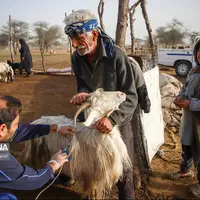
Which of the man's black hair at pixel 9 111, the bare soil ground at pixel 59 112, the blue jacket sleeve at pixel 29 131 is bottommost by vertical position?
the bare soil ground at pixel 59 112

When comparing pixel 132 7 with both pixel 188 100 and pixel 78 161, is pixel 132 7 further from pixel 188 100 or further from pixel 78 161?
pixel 78 161

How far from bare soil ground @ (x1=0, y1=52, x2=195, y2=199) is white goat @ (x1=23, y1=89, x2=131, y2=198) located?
618mm

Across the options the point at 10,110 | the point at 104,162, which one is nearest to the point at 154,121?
the point at 104,162

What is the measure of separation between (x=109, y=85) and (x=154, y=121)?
55.1 inches

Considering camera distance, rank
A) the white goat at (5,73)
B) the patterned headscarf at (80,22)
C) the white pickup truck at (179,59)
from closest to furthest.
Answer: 1. the patterned headscarf at (80,22)
2. the white goat at (5,73)
3. the white pickup truck at (179,59)

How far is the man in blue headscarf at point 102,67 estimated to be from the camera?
1906 mm

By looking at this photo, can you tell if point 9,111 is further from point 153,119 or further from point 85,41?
point 153,119

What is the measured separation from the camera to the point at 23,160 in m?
2.87

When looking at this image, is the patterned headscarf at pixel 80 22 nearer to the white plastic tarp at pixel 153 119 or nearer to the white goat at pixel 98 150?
the white goat at pixel 98 150

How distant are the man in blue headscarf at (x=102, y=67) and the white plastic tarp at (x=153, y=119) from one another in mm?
785

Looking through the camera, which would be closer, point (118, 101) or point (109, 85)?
point (118, 101)

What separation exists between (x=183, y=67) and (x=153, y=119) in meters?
9.63

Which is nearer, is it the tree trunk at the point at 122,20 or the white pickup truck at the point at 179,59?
the tree trunk at the point at 122,20

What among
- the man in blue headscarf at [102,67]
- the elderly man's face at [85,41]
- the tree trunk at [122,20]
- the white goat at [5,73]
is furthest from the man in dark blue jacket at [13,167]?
the white goat at [5,73]
